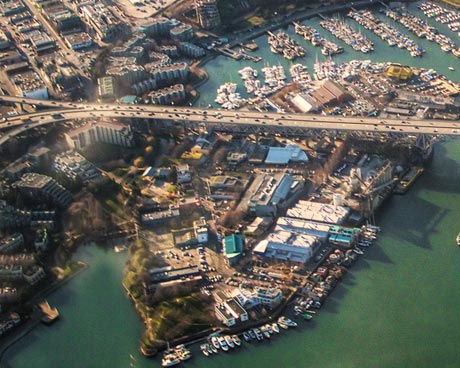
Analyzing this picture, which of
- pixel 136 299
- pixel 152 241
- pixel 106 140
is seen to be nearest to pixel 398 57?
pixel 106 140

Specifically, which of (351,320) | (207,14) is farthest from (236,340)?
(207,14)

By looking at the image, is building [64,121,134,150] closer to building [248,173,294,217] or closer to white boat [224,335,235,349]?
building [248,173,294,217]

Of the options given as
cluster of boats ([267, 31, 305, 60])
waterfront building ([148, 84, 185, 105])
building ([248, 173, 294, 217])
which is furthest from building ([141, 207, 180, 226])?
cluster of boats ([267, 31, 305, 60])

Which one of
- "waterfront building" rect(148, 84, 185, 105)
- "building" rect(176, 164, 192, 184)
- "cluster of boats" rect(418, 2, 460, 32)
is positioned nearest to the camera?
"building" rect(176, 164, 192, 184)

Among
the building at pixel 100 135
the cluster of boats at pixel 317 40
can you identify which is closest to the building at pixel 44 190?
the building at pixel 100 135

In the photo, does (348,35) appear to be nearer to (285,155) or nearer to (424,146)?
(424,146)

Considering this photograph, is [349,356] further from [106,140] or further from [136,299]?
[106,140]
